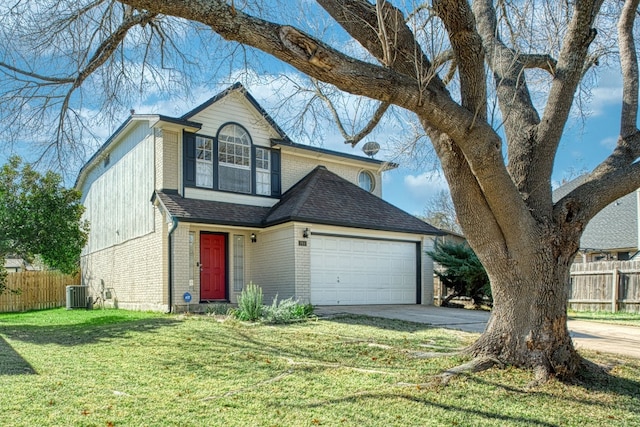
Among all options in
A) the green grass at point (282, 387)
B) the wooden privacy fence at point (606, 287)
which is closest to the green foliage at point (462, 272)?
the wooden privacy fence at point (606, 287)

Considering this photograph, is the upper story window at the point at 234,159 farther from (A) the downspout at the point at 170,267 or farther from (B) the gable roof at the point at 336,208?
(A) the downspout at the point at 170,267

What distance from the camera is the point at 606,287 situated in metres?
15.7

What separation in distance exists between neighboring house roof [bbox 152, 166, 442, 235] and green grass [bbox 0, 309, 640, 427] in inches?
233

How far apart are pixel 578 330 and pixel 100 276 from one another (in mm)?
16070

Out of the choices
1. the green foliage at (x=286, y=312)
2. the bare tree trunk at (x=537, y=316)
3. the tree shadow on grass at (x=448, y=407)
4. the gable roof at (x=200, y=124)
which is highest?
the gable roof at (x=200, y=124)

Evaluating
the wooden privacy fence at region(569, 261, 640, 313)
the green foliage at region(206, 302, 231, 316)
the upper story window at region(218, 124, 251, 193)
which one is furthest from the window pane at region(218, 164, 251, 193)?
the wooden privacy fence at region(569, 261, 640, 313)

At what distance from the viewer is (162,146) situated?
1384cm

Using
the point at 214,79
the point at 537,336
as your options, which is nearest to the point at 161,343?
the point at 214,79

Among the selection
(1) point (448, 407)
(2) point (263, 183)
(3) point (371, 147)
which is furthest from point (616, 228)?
(1) point (448, 407)

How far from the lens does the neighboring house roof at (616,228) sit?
2298cm

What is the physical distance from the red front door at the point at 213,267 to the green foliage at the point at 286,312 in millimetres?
3862

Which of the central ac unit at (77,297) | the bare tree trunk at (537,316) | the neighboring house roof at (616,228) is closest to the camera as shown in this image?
the bare tree trunk at (537,316)

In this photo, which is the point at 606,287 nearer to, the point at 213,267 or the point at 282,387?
the point at 213,267

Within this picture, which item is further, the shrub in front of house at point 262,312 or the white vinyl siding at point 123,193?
the white vinyl siding at point 123,193
